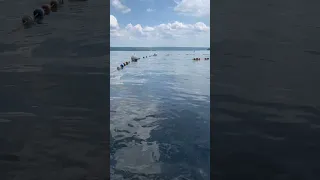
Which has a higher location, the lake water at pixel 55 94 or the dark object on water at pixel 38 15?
the dark object on water at pixel 38 15

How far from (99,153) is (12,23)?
1230mm

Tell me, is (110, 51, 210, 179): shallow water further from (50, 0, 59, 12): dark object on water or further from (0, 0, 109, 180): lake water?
(50, 0, 59, 12): dark object on water

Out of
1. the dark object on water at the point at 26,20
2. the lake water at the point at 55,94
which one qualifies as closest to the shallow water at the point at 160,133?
the lake water at the point at 55,94

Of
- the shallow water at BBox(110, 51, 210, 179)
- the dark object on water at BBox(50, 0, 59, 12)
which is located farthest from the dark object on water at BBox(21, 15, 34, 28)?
the shallow water at BBox(110, 51, 210, 179)

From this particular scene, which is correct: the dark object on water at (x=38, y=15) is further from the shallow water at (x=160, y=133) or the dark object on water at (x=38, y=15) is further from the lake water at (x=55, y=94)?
the shallow water at (x=160, y=133)

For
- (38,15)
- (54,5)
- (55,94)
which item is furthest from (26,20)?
(55,94)

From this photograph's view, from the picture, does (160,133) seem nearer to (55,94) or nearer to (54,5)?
(55,94)

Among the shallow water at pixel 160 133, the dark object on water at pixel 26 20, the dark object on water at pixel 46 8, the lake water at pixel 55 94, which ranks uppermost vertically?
the dark object on water at pixel 46 8

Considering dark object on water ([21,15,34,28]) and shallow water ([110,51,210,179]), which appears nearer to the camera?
dark object on water ([21,15,34,28])

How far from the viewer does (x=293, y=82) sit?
2.12m

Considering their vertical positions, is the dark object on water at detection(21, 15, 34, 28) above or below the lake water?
above

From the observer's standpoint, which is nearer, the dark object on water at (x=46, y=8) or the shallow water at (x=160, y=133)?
the dark object on water at (x=46, y=8)

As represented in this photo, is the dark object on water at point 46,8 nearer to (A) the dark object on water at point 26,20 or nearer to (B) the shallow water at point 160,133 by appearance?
(A) the dark object on water at point 26,20

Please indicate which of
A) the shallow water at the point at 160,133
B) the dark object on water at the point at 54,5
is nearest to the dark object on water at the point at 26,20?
the dark object on water at the point at 54,5
